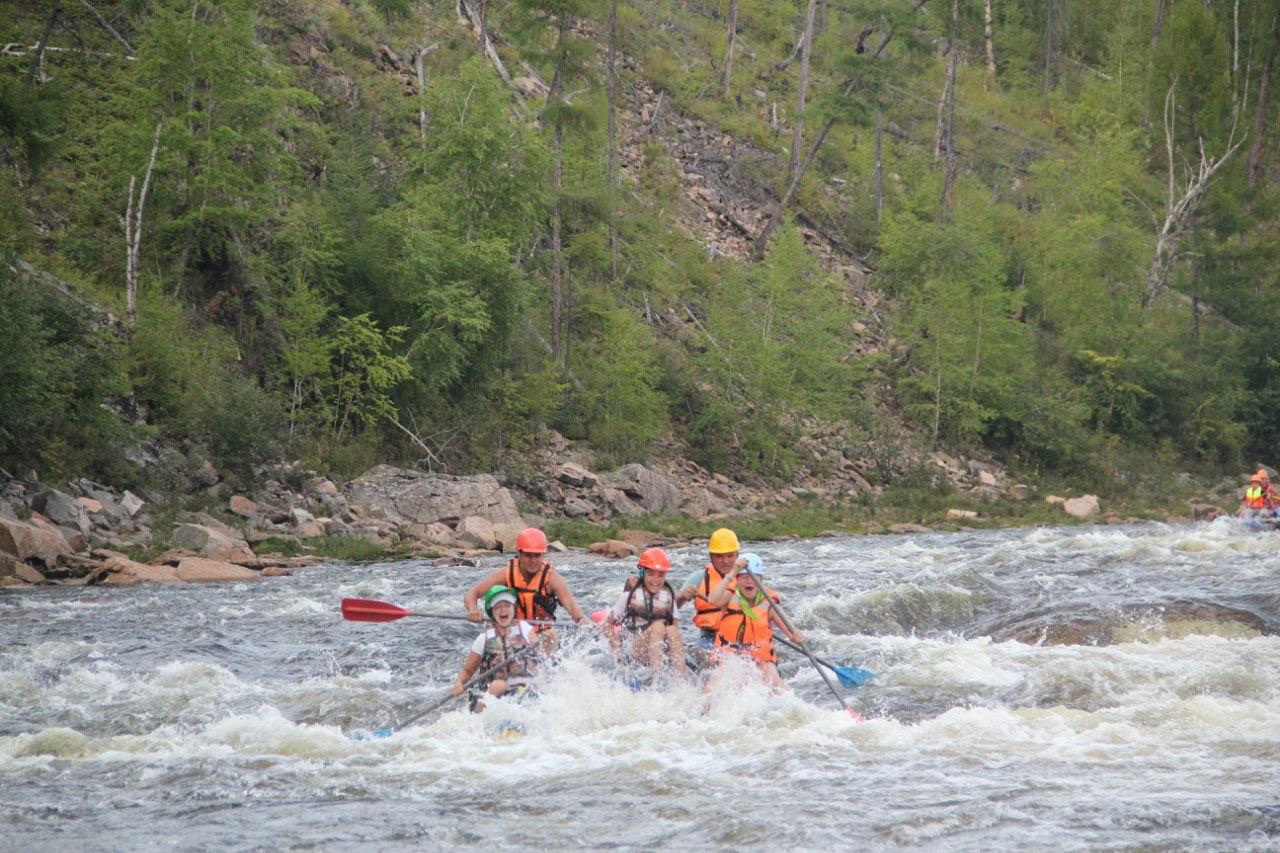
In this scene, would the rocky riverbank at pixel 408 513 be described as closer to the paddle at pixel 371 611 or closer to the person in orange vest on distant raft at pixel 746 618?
the paddle at pixel 371 611

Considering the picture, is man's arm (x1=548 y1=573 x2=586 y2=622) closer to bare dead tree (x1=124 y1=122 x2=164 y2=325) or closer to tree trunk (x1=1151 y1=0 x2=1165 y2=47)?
bare dead tree (x1=124 y1=122 x2=164 y2=325)

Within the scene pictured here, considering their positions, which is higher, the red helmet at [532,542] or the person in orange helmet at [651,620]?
the red helmet at [532,542]

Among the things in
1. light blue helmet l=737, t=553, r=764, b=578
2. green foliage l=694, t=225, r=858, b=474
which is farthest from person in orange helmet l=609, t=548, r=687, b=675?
green foliage l=694, t=225, r=858, b=474

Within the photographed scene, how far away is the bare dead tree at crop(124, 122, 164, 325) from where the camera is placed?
2239 centimetres

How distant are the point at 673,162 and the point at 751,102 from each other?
33.1 ft

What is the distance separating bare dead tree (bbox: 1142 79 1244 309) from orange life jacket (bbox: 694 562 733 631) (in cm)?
3600

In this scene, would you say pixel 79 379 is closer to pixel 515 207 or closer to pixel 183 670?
pixel 183 670

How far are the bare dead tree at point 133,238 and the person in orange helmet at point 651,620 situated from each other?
1474cm

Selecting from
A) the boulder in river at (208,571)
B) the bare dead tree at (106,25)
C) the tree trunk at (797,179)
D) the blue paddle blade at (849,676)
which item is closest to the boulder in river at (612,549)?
the boulder in river at (208,571)

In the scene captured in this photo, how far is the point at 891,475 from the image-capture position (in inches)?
1328

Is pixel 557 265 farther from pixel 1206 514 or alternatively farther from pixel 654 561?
pixel 654 561

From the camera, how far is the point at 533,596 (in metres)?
10.8

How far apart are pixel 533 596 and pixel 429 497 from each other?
12580 millimetres

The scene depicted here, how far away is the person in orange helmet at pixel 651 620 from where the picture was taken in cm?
1051
